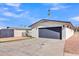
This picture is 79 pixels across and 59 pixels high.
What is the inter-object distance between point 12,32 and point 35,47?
2225 millimetres

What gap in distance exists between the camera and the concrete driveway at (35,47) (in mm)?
9141

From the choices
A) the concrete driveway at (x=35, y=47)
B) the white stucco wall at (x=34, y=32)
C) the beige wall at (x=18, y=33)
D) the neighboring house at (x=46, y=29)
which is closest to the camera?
the concrete driveway at (x=35, y=47)

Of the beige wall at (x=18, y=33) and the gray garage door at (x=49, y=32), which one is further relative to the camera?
the beige wall at (x=18, y=33)

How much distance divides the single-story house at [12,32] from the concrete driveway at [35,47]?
613 millimetres

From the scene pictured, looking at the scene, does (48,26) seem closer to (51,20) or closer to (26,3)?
(51,20)

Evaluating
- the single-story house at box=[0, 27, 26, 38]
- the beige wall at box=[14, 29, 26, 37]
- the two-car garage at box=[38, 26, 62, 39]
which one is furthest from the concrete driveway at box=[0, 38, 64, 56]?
the single-story house at box=[0, 27, 26, 38]

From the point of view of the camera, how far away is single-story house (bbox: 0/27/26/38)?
10573mm

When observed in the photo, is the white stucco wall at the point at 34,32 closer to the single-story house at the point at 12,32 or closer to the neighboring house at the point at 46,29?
the neighboring house at the point at 46,29

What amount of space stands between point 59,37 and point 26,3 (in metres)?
2.53

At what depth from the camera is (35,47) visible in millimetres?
9836

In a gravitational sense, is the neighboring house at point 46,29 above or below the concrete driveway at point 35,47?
above

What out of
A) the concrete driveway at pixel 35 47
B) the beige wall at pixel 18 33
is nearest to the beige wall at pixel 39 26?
the concrete driveway at pixel 35 47

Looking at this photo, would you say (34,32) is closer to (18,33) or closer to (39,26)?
(39,26)

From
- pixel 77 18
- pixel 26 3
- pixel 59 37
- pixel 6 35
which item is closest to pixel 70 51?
pixel 59 37
